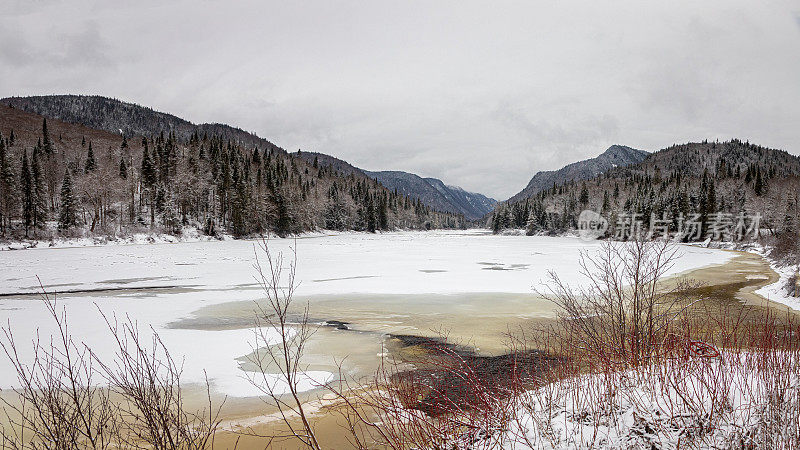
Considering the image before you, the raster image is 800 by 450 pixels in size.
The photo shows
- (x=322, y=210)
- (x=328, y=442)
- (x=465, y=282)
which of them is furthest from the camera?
(x=322, y=210)

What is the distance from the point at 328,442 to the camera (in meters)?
5.58

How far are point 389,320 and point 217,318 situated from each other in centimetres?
552

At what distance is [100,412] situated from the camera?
20.6 feet

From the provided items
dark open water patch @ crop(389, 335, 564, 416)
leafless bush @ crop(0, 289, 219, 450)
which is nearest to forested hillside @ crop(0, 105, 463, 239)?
dark open water patch @ crop(389, 335, 564, 416)

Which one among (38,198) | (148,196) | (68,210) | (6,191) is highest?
(148,196)

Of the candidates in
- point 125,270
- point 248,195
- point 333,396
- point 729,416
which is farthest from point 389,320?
point 248,195

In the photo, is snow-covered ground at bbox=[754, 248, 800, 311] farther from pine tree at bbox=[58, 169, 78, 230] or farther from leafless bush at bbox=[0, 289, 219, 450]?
pine tree at bbox=[58, 169, 78, 230]

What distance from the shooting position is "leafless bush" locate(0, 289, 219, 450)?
10.3 feet

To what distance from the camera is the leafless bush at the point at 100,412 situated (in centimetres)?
315

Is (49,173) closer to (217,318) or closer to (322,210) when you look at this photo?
(322,210)

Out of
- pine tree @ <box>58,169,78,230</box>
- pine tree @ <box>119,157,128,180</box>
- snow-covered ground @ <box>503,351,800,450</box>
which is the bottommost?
snow-covered ground @ <box>503,351,800,450</box>

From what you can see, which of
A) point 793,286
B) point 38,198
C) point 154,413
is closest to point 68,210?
point 38,198

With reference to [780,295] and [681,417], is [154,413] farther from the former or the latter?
[780,295]

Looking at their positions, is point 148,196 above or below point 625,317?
above
